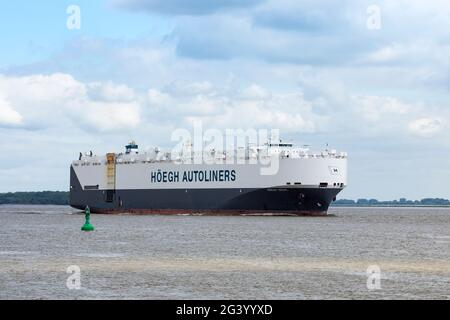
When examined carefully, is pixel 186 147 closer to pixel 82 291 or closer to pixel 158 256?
pixel 158 256

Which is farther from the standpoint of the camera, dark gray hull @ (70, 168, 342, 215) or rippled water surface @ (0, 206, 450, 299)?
dark gray hull @ (70, 168, 342, 215)

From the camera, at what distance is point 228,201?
292 ft

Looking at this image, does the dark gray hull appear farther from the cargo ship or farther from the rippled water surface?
the rippled water surface

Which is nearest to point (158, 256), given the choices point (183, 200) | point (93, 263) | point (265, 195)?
point (93, 263)

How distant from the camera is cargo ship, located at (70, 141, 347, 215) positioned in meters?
86.3

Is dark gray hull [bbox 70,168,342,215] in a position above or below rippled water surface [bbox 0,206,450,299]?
above

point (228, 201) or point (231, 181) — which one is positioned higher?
point (231, 181)

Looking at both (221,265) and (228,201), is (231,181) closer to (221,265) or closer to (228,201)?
(228,201)

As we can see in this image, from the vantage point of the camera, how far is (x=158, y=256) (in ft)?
133

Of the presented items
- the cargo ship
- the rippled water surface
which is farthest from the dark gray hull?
the rippled water surface

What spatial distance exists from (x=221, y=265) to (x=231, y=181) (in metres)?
52.3

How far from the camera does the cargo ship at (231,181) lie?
86312mm

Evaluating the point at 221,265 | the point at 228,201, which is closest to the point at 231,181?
the point at 228,201
